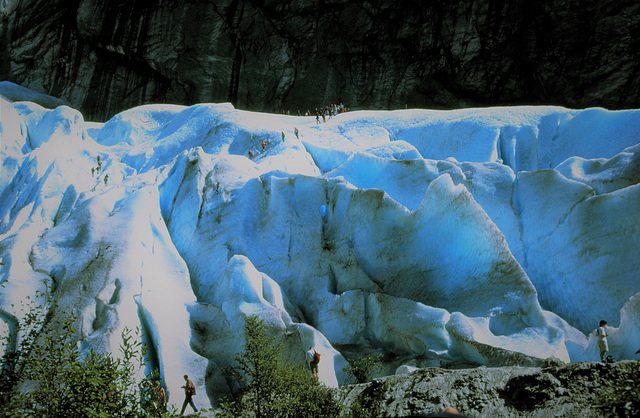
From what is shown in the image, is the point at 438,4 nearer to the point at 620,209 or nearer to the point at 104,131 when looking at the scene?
the point at 104,131

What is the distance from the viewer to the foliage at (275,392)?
9.21 meters

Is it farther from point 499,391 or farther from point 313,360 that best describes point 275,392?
point 499,391

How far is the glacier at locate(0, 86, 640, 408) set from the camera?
13469 mm

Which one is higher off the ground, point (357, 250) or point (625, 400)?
point (357, 250)

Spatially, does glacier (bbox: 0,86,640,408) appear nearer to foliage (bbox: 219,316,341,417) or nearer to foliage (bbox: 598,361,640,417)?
foliage (bbox: 219,316,341,417)

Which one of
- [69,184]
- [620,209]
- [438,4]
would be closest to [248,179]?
[69,184]

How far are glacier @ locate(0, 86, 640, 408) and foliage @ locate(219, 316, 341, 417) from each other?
305 centimetres

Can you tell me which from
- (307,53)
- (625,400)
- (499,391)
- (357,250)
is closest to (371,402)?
(499,391)

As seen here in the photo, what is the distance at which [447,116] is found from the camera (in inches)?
960

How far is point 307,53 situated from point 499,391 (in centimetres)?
4257

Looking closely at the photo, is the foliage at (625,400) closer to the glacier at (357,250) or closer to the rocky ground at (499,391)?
the rocky ground at (499,391)

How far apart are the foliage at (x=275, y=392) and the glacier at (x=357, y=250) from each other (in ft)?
10.0

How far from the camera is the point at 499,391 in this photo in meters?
8.99

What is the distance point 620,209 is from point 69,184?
2076cm
